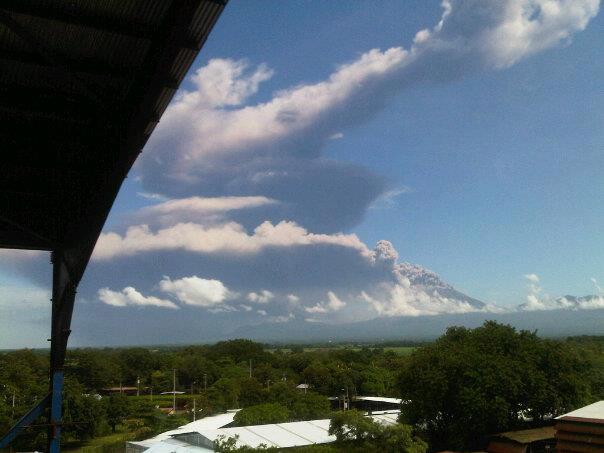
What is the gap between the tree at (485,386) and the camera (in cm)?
2589

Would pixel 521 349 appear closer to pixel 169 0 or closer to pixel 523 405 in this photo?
pixel 523 405

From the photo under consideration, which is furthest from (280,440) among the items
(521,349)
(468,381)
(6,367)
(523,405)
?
(6,367)

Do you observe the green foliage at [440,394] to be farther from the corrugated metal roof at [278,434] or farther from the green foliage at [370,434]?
the corrugated metal roof at [278,434]

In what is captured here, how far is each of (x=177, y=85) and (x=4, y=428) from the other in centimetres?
3309

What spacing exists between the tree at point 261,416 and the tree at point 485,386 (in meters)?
7.22

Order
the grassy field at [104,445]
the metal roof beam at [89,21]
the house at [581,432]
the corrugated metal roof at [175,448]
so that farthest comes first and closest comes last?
the grassy field at [104,445] → the corrugated metal roof at [175,448] → the house at [581,432] → the metal roof beam at [89,21]

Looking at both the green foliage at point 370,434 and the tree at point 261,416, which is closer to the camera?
the green foliage at point 370,434

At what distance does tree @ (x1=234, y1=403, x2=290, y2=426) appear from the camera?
94.4 feet

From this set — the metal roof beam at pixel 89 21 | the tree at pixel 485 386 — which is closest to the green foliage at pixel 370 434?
the tree at pixel 485 386

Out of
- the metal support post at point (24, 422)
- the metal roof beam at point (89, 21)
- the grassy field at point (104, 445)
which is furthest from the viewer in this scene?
the grassy field at point (104, 445)

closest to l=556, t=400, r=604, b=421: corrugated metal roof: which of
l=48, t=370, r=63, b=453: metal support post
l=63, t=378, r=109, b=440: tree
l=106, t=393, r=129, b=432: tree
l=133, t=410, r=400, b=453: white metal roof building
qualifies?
l=133, t=410, r=400, b=453: white metal roof building

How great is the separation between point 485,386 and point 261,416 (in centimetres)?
1254

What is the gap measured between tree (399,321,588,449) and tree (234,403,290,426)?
23.7 feet

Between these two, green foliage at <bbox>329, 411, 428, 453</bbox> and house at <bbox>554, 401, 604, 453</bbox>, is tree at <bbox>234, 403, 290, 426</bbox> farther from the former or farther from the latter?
house at <bbox>554, 401, 604, 453</bbox>
